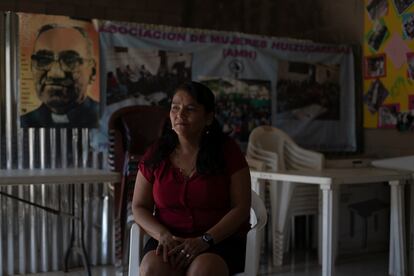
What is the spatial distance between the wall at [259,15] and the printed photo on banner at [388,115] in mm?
72

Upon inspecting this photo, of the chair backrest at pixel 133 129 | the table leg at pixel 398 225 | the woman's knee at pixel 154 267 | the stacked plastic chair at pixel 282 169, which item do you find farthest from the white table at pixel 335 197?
the woman's knee at pixel 154 267

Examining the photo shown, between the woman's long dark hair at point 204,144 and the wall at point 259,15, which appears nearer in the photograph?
the woman's long dark hair at point 204,144

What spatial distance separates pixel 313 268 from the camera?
4070 mm

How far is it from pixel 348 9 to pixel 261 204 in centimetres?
327

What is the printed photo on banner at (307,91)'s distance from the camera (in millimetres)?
4863

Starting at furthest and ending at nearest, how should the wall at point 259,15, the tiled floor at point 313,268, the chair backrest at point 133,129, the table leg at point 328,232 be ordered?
the wall at point 259,15 → the tiled floor at point 313,268 → the chair backrest at point 133,129 → the table leg at point 328,232

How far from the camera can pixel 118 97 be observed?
4.08 metres

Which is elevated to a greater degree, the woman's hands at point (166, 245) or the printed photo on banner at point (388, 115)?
the printed photo on banner at point (388, 115)

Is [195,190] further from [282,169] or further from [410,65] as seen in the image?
[410,65]

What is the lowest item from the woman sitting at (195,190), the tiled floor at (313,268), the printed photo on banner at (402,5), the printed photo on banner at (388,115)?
the tiled floor at (313,268)

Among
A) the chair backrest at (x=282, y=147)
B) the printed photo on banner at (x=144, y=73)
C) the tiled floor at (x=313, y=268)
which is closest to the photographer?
the tiled floor at (x=313, y=268)

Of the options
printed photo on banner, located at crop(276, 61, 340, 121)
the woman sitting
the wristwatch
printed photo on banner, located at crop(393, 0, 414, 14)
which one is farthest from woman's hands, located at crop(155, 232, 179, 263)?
printed photo on banner, located at crop(393, 0, 414, 14)

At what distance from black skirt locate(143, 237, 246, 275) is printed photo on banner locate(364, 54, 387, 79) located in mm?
3105

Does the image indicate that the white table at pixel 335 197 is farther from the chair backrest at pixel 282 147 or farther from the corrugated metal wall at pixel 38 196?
the corrugated metal wall at pixel 38 196
